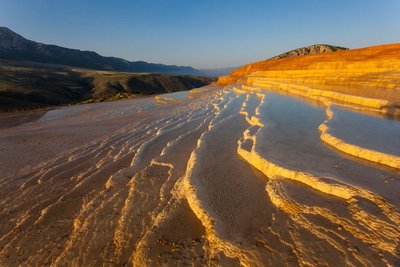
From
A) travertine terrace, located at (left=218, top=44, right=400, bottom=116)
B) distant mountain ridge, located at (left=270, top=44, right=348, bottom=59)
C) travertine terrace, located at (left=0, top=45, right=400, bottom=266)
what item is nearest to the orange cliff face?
travertine terrace, located at (left=218, top=44, right=400, bottom=116)

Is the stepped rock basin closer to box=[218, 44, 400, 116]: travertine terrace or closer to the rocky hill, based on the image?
box=[218, 44, 400, 116]: travertine terrace

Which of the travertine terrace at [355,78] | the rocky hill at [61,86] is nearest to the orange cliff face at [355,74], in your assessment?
the travertine terrace at [355,78]

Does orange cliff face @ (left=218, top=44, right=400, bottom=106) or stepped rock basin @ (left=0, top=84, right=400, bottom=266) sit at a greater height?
stepped rock basin @ (left=0, top=84, right=400, bottom=266)

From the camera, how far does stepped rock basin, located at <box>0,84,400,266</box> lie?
307 centimetres

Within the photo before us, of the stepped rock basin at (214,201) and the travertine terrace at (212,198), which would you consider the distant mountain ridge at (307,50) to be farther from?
the stepped rock basin at (214,201)

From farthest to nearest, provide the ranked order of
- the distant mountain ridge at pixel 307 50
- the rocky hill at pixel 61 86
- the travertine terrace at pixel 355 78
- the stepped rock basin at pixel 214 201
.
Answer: the rocky hill at pixel 61 86, the distant mountain ridge at pixel 307 50, the travertine terrace at pixel 355 78, the stepped rock basin at pixel 214 201

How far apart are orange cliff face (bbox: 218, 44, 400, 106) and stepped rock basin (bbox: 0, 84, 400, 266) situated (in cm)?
625

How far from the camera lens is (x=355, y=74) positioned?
59.5 ft

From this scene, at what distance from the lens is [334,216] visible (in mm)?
3461

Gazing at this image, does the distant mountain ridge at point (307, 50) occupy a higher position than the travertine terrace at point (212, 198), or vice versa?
the travertine terrace at point (212, 198)

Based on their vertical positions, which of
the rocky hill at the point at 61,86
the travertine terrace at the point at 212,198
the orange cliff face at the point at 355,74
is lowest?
the rocky hill at the point at 61,86

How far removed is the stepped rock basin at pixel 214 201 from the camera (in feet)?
10.1

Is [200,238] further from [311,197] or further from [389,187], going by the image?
[389,187]

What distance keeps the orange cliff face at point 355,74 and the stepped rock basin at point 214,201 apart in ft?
20.5
